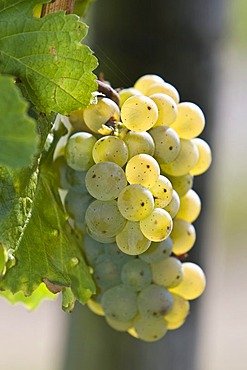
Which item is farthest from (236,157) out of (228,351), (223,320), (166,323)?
(166,323)

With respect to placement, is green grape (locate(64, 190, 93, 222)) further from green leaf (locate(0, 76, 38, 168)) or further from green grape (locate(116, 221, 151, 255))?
green leaf (locate(0, 76, 38, 168))

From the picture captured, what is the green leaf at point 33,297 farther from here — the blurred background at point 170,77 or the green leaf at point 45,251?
the blurred background at point 170,77

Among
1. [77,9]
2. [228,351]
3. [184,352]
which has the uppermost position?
[77,9]

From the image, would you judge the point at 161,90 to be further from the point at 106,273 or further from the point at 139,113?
the point at 106,273

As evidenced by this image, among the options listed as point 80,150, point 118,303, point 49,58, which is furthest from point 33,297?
point 49,58

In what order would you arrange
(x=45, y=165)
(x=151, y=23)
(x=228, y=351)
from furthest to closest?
1. (x=228, y=351)
2. (x=151, y=23)
3. (x=45, y=165)

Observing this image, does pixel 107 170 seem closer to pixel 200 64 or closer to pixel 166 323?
pixel 166 323

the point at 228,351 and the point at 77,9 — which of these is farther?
the point at 228,351
